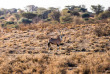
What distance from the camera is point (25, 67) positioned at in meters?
6.55

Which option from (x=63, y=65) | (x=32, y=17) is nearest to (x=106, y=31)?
(x=63, y=65)

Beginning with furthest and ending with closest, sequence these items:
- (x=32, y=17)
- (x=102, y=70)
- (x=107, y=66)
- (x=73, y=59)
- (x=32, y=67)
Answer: (x=32, y=17)
(x=73, y=59)
(x=32, y=67)
(x=107, y=66)
(x=102, y=70)

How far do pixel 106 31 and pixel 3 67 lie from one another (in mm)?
11975

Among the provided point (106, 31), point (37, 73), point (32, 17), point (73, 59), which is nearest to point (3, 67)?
point (37, 73)

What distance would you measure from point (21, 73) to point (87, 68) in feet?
9.28

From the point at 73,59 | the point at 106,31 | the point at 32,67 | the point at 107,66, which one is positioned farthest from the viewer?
the point at 106,31

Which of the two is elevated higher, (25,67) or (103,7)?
(103,7)

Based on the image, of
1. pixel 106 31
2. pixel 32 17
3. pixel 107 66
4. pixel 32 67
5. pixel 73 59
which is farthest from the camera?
pixel 32 17

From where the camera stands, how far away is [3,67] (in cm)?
650

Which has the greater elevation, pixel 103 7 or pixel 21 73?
pixel 103 7

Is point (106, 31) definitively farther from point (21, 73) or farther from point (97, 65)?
point (21, 73)

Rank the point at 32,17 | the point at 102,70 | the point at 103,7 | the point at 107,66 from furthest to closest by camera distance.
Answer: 1. the point at 103,7
2. the point at 32,17
3. the point at 107,66
4. the point at 102,70

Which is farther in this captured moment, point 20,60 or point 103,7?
point 103,7

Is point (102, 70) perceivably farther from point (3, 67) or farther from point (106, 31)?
point (106, 31)
